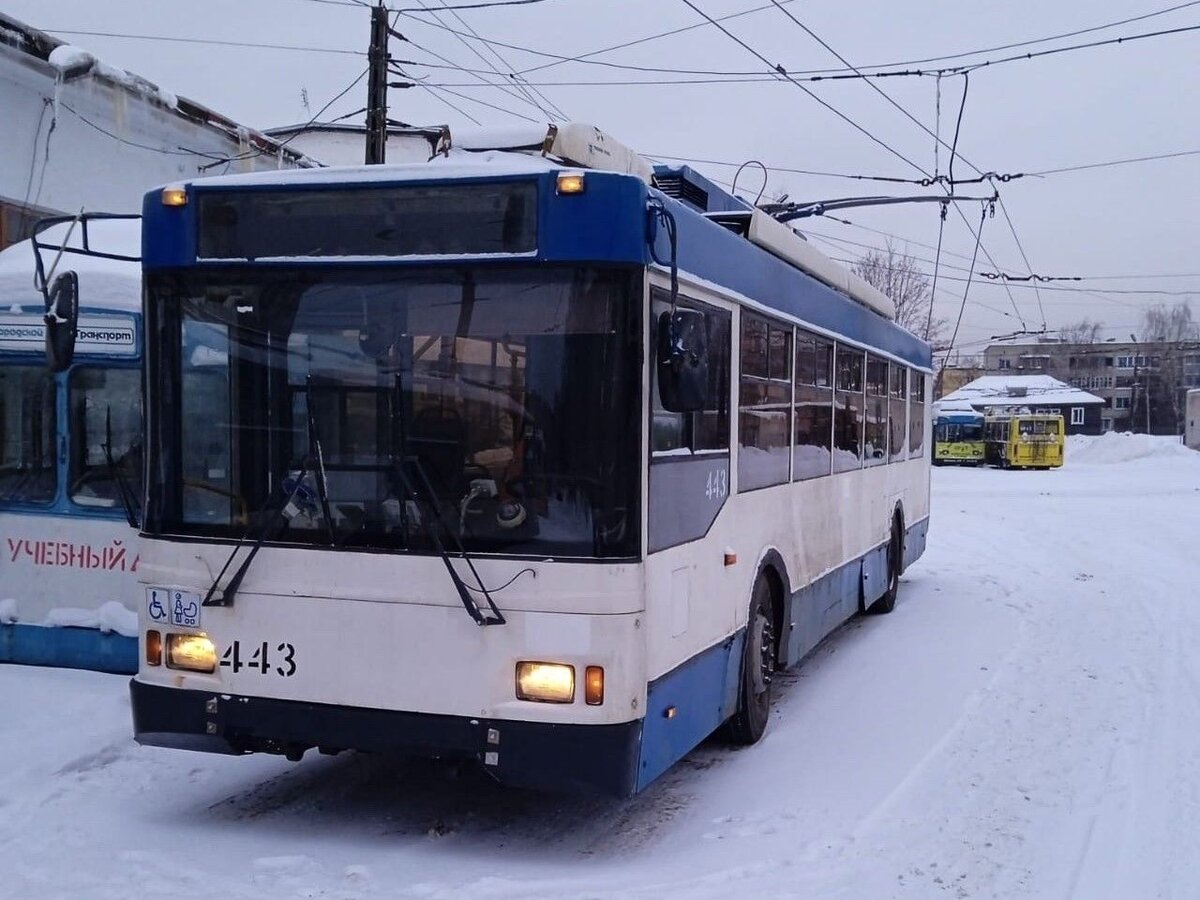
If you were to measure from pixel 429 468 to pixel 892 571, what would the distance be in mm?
8696

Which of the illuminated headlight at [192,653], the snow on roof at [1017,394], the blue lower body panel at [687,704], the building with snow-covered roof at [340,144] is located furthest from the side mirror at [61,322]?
the snow on roof at [1017,394]

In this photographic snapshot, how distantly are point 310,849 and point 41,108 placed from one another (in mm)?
10006

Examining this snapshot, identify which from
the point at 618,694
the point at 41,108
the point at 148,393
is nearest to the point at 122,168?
the point at 41,108

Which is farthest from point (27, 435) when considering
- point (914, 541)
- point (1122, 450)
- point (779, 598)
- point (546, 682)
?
point (1122, 450)

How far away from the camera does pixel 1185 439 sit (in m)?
80.1

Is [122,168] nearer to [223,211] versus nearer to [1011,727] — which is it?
[223,211]

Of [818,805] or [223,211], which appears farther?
[818,805]

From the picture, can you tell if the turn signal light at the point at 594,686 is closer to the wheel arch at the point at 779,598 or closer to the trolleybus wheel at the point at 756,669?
the trolleybus wheel at the point at 756,669

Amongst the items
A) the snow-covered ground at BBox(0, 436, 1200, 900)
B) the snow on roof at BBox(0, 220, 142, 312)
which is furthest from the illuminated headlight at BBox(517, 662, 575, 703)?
the snow on roof at BBox(0, 220, 142, 312)

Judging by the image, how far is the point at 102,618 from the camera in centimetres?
902

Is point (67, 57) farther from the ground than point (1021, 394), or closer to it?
farther from the ground

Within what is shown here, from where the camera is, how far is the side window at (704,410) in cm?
555

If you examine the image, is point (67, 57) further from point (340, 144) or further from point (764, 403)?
point (340, 144)

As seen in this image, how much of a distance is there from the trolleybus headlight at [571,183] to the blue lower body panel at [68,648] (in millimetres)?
5373
